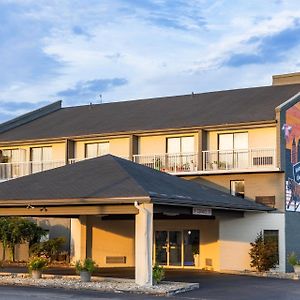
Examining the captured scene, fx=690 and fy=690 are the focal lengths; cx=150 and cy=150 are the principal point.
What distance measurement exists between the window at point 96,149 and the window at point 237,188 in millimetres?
8099

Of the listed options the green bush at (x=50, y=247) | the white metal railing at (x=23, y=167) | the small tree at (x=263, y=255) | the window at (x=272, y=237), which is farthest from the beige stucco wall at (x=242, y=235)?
the white metal railing at (x=23, y=167)

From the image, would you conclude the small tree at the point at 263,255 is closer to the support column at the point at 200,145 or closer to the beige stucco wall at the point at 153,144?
the support column at the point at 200,145

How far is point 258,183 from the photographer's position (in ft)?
107

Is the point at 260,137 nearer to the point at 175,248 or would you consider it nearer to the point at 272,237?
the point at 272,237

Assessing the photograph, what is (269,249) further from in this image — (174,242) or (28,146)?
(28,146)

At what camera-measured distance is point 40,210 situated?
80.4 ft

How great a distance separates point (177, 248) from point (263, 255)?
5.68 metres

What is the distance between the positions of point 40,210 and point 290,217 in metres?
13.2

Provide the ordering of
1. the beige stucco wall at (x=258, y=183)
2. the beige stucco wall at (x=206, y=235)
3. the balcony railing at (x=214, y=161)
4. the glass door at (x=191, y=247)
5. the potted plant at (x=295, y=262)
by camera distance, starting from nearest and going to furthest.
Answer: the potted plant at (x=295, y=262) < the beige stucco wall at (x=258, y=183) < the balcony railing at (x=214, y=161) < the beige stucco wall at (x=206, y=235) < the glass door at (x=191, y=247)

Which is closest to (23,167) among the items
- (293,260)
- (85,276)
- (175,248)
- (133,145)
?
(133,145)

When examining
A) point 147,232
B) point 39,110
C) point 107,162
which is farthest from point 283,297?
point 39,110

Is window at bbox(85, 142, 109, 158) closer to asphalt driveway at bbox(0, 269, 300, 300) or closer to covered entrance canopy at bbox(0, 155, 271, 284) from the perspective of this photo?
covered entrance canopy at bbox(0, 155, 271, 284)

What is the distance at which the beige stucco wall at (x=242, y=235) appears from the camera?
3200cm

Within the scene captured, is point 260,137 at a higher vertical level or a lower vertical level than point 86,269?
higher
